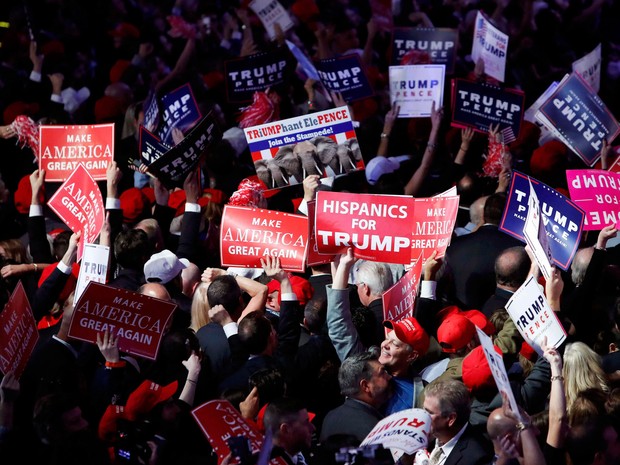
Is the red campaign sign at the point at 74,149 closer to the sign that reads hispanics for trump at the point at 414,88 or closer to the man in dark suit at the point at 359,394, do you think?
the sign that reads hispanics for trump at the point at 414,88

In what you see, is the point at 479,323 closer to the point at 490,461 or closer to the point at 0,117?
the point at 490,461

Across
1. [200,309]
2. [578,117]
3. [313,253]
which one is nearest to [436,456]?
[313,253]

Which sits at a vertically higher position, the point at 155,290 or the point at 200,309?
the point at 155,290

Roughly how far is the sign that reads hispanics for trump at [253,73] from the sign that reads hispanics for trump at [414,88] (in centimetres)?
132

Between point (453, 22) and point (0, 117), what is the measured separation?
7.19 meters

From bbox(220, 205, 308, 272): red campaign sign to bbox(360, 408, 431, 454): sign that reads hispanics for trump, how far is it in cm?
256

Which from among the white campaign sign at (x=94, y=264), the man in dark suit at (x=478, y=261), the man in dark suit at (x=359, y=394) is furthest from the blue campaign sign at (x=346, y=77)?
the man in dark suit at (x=359, y=394)

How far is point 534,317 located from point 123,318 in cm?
260

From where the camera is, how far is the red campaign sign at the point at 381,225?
25.9 ft

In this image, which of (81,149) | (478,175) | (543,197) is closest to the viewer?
(543,197)

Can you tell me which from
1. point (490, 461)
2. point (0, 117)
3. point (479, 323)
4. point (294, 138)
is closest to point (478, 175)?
point (294, 138)

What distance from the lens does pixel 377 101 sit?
45.5 feet

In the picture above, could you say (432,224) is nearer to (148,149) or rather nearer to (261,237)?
(261,237)

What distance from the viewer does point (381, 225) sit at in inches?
312
